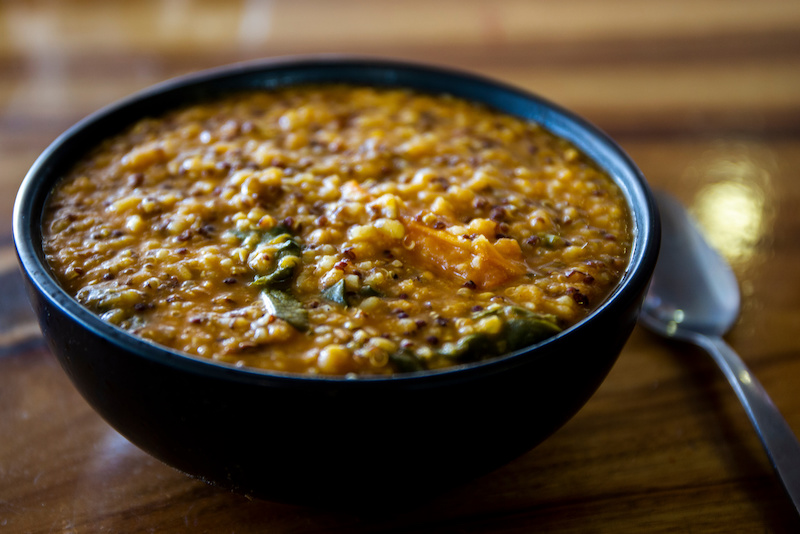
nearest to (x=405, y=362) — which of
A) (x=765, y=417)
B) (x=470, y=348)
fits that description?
(x=470, y=348)

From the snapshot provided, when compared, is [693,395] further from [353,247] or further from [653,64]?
[653,64]

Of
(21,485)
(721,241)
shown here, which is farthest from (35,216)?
(721,241)

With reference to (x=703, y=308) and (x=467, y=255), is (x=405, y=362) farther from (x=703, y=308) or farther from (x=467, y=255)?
(x=703, y=308)

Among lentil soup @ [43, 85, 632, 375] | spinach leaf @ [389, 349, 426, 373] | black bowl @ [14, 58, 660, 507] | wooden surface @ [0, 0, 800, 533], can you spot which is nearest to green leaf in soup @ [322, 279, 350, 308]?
lentil soup @ [43, 85, 632, 375]

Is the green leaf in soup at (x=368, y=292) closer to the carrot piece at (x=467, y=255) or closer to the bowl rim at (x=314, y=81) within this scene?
the carrot piece at (x=467, y=255)

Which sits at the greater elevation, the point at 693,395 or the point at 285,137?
the point at 285,137
